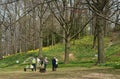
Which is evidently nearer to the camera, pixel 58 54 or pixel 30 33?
pixel 58 54

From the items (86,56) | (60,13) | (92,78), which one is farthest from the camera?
(86,56)

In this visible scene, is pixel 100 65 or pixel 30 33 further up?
pixel 30 33

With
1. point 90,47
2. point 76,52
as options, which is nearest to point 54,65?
point 76,52

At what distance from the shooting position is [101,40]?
3734cm

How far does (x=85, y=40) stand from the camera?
71438mm

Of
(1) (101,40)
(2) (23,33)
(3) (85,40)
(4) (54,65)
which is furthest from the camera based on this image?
(2) (23,33)

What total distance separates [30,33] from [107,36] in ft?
57.5

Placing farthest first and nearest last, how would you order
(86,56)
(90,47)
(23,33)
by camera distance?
(23,33) → (90,47) → (86,56)

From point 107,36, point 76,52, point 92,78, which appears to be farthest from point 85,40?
point 92,78

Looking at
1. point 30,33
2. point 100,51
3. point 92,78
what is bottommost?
point 92,78

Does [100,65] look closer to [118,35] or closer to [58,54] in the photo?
[58,54]

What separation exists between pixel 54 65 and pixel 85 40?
122 feet

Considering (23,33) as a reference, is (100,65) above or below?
below

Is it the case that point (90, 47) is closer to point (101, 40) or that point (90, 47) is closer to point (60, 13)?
point (60, 13)
